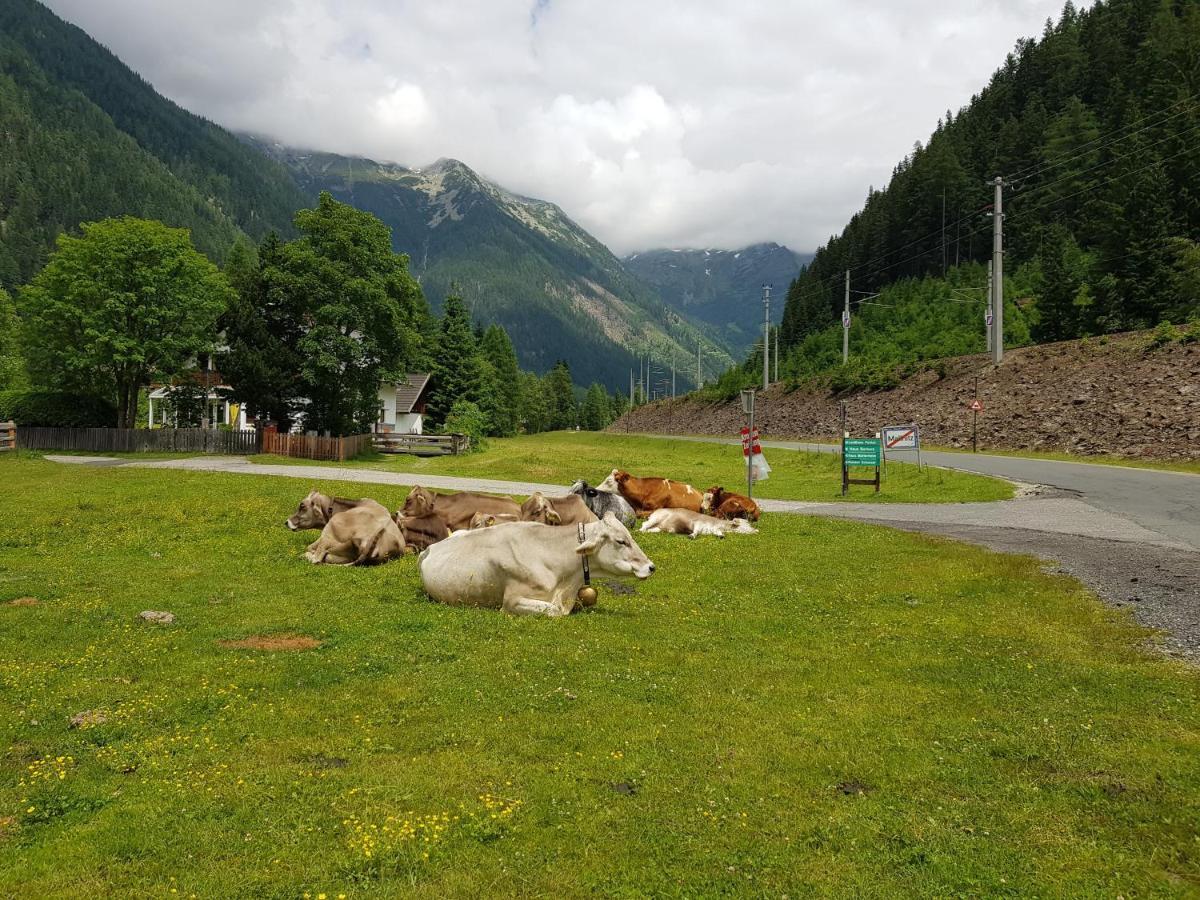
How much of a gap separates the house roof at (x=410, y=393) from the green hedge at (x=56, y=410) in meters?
25.7

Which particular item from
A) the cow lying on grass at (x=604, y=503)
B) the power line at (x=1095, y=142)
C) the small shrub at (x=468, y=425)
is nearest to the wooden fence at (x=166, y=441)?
the small shrub at (x=468, y=425)

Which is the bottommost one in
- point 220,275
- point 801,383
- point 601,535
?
point 601,535

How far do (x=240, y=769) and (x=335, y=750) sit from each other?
75 cm

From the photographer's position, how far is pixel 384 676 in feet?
27.5

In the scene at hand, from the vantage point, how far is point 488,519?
54.7ft

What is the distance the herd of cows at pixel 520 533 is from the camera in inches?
459

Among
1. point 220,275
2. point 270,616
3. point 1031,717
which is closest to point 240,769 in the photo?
point 270,616

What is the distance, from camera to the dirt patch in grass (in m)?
9.41

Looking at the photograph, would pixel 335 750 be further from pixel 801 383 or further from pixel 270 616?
pixel 801 383

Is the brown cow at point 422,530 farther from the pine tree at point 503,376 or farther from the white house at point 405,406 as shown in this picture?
the pine tree at point 503,376

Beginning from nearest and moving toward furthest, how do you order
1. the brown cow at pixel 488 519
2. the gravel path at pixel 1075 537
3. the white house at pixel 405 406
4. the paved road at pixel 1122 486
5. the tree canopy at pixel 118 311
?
the gravel path at pixel 1075 537 < the brown cow at pixel 488 519 < the paved road at pixel 1122 486 < the tree canopy at pixel 118 311 < the white house at pixel 405 406

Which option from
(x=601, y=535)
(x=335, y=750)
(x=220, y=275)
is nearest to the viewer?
(x=335, y=750)

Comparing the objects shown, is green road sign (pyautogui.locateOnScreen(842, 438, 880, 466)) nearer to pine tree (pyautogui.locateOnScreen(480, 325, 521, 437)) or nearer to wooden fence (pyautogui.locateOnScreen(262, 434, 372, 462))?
wooden fence (pyautogui.locateOnScreen(262, 434, 372, 462))

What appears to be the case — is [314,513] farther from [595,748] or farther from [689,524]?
[595,748]
